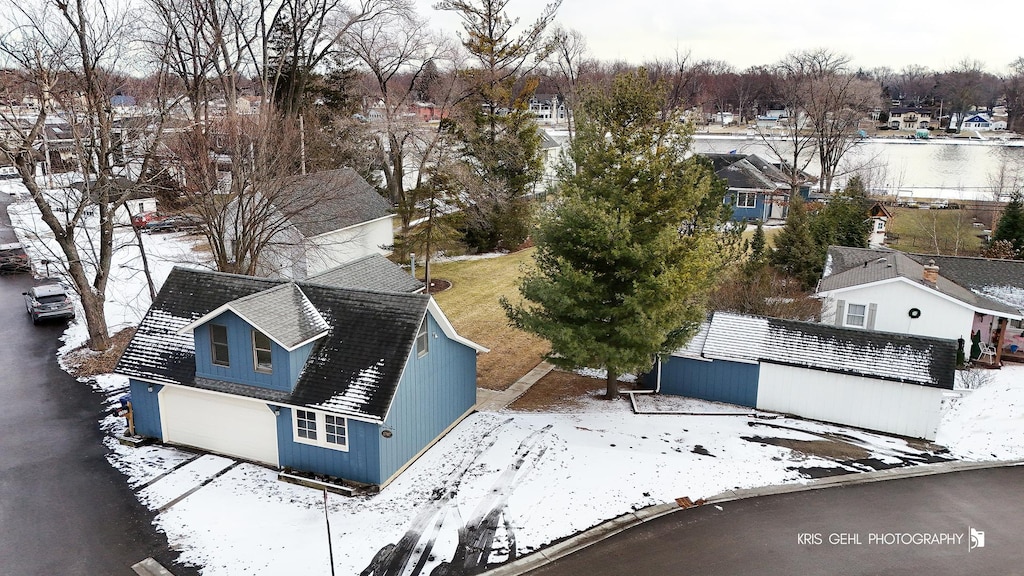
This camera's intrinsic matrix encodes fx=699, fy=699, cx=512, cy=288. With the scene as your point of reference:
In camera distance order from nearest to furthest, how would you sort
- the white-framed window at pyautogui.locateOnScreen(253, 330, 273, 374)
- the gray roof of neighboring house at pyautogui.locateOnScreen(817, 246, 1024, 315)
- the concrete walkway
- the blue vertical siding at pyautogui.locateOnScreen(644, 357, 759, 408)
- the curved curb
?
the curved curb < the white-framed window at pyautogui.locateOnScreen(253, 330, 273, 374) < the blue vertical siding at pyautogui.locateOnScreen(644, 357, 759, 408) < the concrete walkway < the gray roof of neighboring house at pyautogui.locateOnScreen(817, 246, 1024, 315)

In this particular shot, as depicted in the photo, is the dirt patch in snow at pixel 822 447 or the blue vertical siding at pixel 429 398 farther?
the dirt patch in snow at pixel 822 447

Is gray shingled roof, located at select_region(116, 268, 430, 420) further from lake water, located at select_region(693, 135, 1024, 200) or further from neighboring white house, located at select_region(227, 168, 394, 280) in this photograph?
lake water, located at select_region(693, 135, 1024, 200)

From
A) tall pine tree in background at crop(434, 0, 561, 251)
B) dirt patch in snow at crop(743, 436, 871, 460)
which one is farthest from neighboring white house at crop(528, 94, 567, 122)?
dirt patch in snow at crop(743, 436, 871, 460)

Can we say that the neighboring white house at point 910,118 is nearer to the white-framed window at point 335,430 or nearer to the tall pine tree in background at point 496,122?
the tall pine tree in background at point 496,122

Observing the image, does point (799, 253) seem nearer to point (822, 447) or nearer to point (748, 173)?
point (822, 447)

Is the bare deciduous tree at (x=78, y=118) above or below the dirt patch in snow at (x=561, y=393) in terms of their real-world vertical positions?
above

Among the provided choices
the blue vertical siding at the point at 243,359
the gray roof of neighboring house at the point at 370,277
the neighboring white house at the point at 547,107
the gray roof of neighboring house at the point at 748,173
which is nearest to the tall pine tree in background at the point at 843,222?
the gray roof of neighboring house at the point at 748,173
